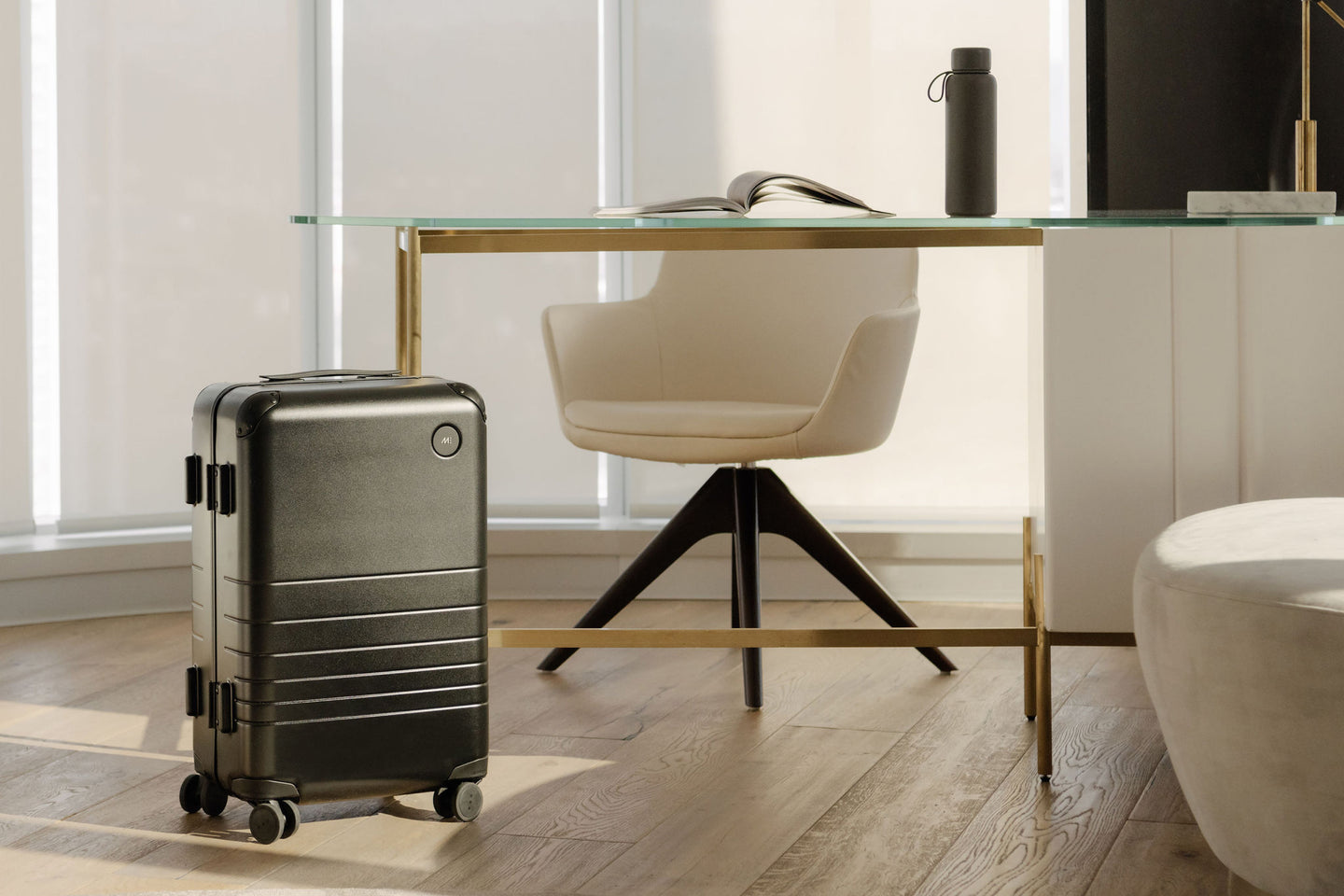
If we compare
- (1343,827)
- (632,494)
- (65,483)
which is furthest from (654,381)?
(1343,827)

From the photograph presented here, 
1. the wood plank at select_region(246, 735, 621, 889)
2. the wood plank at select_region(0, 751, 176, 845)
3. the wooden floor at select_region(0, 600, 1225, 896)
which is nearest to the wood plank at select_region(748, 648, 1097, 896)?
the wooden floor at select_region(0, 600, 1225, 896)

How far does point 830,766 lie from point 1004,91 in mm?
1847

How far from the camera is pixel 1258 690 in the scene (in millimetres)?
1361

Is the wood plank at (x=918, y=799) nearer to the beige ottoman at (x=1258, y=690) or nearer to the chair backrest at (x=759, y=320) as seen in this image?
the beige ottoman at (x=1258, y=690)

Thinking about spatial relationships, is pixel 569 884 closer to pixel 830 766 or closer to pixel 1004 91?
pixel 830 766

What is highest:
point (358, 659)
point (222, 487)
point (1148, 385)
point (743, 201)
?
point (743, 201)

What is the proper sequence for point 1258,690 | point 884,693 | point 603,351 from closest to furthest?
1. point 1258,690
2. point 884,693
3. point 603,351

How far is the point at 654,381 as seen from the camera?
270 centimetres

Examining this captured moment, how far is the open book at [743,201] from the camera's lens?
1.70 m

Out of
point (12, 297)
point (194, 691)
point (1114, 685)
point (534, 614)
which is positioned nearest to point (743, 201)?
point (194, 691)

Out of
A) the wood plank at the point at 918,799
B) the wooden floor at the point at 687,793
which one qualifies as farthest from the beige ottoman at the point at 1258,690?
the wood plank at the point at 918,799

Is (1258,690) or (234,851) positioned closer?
(1258,690)

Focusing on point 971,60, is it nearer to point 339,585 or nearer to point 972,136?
point 972,136

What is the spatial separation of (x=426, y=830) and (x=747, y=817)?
15.1 inches
